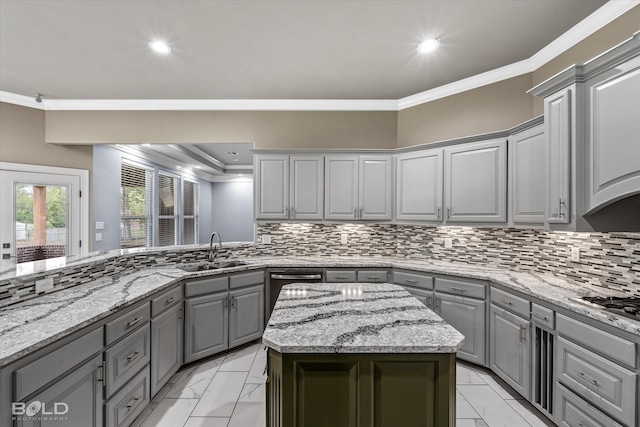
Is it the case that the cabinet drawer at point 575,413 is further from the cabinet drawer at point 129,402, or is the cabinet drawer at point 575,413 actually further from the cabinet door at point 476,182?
the cabinet drawer at point 129,402

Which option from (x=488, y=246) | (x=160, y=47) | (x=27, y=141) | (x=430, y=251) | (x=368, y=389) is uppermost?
(x=160, y=47)

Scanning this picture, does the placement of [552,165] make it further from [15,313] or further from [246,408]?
[15,313]

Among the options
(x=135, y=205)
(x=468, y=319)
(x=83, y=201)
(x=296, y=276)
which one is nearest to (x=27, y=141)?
(x=83, y=201)

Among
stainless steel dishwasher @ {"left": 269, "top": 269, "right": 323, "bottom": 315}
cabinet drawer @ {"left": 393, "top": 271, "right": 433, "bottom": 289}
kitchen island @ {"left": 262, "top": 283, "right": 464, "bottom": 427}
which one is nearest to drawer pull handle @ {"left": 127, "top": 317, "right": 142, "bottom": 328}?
kitchen island @ {"left": 262, "top": 283, "right": 464, "bottom": 427}

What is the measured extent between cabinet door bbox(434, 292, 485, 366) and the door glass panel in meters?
4.69

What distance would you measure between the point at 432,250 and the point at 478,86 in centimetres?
189

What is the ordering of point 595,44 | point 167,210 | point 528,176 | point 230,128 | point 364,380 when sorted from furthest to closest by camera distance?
point 167,210 < point 230,128 < point 528,176 < point 595,44 < point 364,380

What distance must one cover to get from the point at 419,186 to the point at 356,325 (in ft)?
7.62

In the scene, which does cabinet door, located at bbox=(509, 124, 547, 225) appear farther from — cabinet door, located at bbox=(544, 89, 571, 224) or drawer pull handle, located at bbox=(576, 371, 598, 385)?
drawer pull handle, located at bbox=(576, 371, 598, 385)

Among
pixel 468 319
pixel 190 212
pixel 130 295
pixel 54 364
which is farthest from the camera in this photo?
pixel 190 212

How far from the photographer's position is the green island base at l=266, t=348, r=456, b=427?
1.28m

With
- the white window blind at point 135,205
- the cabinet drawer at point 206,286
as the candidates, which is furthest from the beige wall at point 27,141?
the cabinet drawer at point 206,286

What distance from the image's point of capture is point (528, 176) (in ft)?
8.48

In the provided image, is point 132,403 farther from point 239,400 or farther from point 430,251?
point 430,251
